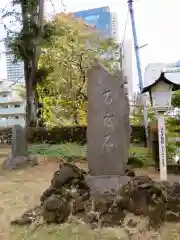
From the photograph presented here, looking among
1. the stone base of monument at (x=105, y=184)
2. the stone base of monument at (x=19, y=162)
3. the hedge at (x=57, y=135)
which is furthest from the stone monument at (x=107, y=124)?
the hedge at (x=57, y=135)

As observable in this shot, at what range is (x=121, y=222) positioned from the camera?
4.34 metres

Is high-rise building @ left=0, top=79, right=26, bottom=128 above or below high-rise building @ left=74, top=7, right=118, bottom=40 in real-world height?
below

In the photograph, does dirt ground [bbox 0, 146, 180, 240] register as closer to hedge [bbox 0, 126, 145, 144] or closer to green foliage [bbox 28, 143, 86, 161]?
green foliage [bbox 28, 143, 86, 161]

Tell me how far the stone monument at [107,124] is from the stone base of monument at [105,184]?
0.03 metres

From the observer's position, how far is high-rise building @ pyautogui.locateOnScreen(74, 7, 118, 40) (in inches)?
783

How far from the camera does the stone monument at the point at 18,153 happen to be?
967 centimetres

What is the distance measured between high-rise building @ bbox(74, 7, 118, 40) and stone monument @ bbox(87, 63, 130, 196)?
47.9 ft

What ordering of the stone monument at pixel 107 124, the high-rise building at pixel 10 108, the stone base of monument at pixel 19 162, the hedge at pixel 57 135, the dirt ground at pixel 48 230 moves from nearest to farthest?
1. the dirt ground at pixel 48 230
2. the stone monument at pixel 107 124
3. the stone base of monument at pixel 19 162
4. the hedge at pixel 57 135
5. the high-rise building at pixel 10 108

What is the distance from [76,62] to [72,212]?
13.8 metres

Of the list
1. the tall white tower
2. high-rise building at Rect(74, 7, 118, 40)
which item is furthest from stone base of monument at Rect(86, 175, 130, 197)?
high-rise building at Rect(74, 7, 118, 40)

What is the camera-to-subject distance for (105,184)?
500 centimetres

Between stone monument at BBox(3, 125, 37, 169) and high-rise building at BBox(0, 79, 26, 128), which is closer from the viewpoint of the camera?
stone monument at BBox(3, 125, 37, 169)

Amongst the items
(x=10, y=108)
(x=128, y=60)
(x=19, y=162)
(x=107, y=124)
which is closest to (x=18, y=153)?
(x=19, y=162)

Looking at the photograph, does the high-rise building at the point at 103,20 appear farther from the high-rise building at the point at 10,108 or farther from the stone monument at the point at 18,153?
the high-rise building at the point at 10,108
